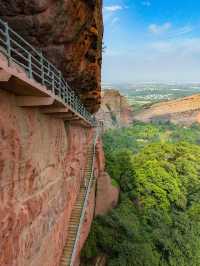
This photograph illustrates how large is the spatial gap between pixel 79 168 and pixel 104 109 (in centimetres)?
8022

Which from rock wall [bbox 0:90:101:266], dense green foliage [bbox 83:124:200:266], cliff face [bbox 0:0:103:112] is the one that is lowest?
dense green foliage [bbox 83:124:200:266]

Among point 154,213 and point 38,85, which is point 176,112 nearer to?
point 154,213

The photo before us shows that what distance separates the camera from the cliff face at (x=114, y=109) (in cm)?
9839

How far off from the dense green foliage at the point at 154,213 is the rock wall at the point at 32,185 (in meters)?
6.53

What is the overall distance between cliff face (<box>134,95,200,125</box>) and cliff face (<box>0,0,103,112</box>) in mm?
107517

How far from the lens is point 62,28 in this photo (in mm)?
10641

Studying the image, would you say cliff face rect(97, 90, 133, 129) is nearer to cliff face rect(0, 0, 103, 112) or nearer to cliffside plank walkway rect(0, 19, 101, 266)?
cliffside plank walkway rect(0, 19, 101, 266)

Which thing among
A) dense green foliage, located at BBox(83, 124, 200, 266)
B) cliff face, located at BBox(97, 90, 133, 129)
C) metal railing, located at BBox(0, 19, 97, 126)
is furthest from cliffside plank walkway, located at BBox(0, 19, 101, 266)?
cliff face, located at BBox(97, 90, 133, 129)

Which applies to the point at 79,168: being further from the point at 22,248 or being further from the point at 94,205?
the point at 22,248

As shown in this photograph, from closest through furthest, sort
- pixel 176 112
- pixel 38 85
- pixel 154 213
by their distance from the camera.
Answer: pixel 38 85
pixel 154 213
pixel 176 112

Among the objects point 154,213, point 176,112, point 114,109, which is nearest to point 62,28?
point 154,213

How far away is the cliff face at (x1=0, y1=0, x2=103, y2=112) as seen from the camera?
31.5 ft

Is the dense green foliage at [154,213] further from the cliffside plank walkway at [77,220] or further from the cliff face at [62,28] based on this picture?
the cliff face at [62,28]

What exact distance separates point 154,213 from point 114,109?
7821 centimetres
